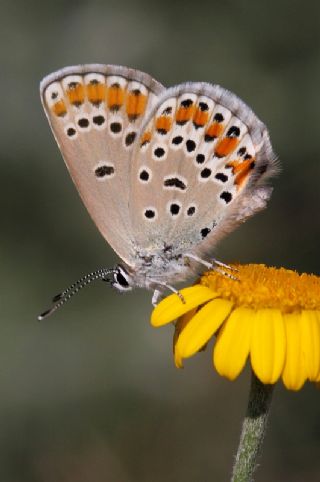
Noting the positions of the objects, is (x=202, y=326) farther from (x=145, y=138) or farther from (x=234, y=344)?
(x=145, y=138)

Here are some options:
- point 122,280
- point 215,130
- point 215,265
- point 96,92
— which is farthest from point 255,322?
point 96,92

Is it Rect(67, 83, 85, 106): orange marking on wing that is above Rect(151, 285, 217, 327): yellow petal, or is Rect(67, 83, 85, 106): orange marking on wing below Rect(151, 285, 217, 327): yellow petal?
above

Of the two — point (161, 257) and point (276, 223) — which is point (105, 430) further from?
point (161, 257)

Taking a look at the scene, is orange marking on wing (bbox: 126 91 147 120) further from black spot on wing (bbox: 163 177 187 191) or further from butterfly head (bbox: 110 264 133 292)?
butterfly head (bbox: 110 264 133 292)

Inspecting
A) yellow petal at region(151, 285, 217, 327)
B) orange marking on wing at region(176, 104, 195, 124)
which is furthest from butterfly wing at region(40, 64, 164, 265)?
yellow petal at region(151, 285, 217, 327)

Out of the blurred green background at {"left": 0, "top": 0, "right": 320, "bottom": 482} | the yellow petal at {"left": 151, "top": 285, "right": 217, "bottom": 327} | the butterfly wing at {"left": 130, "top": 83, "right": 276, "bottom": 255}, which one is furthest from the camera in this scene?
the blurred green background at {"left": 0, "top": 0, "right": 320, "bottom": 482}

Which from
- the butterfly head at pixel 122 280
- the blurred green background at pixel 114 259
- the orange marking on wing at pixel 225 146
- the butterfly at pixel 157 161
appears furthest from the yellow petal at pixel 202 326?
the blurred green background at pixel 114 259

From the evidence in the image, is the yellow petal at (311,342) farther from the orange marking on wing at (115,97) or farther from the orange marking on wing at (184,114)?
the orange marking on wing at (115,97)
